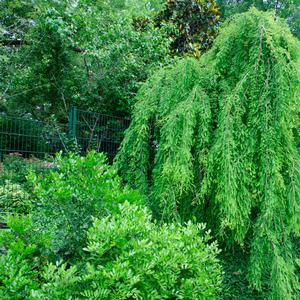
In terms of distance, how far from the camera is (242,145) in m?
2.87

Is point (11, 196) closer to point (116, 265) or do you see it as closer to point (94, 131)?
point (94, 131)

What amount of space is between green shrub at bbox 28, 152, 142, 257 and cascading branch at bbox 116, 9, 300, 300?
944mm

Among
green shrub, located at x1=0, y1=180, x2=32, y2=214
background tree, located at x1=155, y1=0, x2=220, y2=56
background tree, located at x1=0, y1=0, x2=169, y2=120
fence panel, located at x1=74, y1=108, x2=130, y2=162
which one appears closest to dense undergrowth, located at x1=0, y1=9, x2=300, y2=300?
fence panel, located at x1=74, y1=108, x2=130, y2=162

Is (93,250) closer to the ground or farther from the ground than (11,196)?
farther from the ground

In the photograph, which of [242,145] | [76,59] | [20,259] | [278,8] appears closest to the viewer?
[20,259]

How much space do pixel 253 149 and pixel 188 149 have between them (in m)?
0.54

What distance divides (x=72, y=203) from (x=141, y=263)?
60 centimetres

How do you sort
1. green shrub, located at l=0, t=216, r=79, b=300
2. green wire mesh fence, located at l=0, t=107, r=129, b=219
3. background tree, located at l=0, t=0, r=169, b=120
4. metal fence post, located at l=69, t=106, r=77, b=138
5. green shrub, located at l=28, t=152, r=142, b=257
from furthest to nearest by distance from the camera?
background tree, located at l=0, t=0, r=169, b=120
metal fence post, located at l=69, t=106, r=77, b=138
green wire mesh fence, located at l=0, t=107, r=129, b=219
green shrub, located at l=28, t=152, r=142, b=257
green shrub, located at l=0, t=216, r=79, b=300

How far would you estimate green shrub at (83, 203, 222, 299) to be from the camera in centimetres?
159

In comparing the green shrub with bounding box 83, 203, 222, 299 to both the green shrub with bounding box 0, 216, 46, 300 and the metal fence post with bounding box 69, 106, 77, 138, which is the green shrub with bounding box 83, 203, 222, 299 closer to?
the green shrub with bounding box 0, 216, 46, 300

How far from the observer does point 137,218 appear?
1903 mm

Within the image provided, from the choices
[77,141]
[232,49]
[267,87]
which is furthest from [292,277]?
[77,141]

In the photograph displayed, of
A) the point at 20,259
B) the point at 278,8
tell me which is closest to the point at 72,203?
the point at 20,259

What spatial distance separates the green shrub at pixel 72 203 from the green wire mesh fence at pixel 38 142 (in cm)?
241
